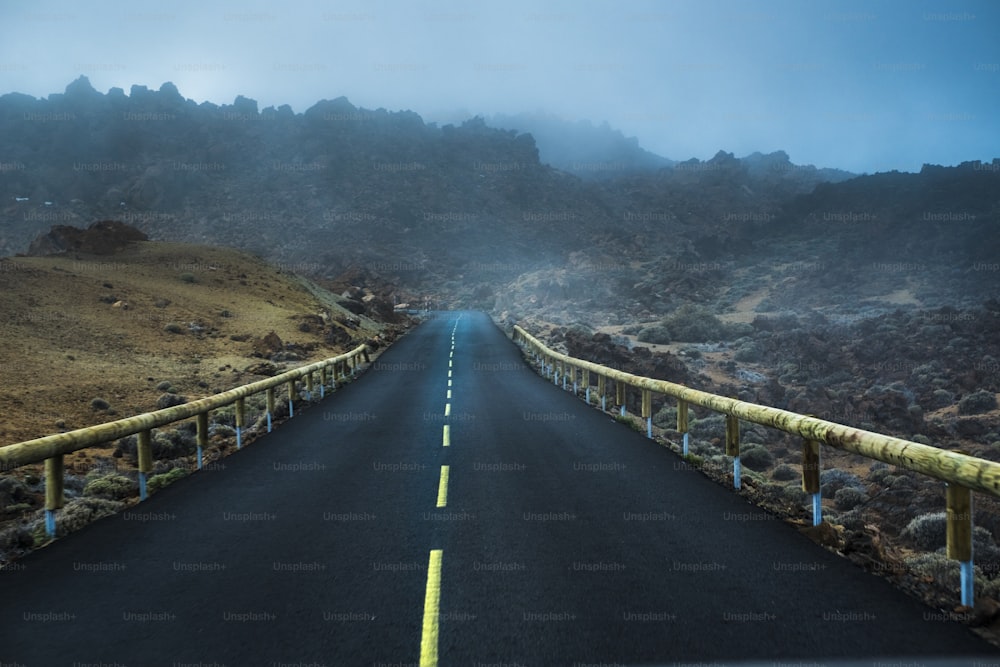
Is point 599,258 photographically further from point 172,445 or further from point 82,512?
point 82,512

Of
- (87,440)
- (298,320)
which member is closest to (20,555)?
(87,440)

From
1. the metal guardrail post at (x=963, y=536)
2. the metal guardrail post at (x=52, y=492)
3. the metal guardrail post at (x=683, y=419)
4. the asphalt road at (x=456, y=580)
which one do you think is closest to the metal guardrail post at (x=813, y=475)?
the asphalt road at (x=456, y=580)

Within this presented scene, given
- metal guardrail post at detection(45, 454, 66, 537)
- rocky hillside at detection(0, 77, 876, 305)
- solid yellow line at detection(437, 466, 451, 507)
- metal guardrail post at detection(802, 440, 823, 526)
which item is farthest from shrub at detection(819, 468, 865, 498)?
rocky hillside at detection(0, 77, 876, 305)

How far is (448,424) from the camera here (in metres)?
13.4

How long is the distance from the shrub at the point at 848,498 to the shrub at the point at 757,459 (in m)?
3.03

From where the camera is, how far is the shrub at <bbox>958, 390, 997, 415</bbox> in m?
19.0

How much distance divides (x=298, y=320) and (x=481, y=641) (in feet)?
108

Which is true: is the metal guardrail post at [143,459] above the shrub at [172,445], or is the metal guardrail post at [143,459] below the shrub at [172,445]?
above

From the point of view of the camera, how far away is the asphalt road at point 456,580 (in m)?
3.95

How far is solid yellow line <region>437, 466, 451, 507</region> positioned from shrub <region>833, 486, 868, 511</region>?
7.19m

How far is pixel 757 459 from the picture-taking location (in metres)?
14.1

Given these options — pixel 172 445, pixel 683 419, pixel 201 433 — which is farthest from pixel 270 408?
pixel 683 419

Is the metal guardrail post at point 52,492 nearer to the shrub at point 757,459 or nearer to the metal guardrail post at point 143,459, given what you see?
the metal guardrail post at point 143,459

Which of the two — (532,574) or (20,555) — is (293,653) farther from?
(20,555)
